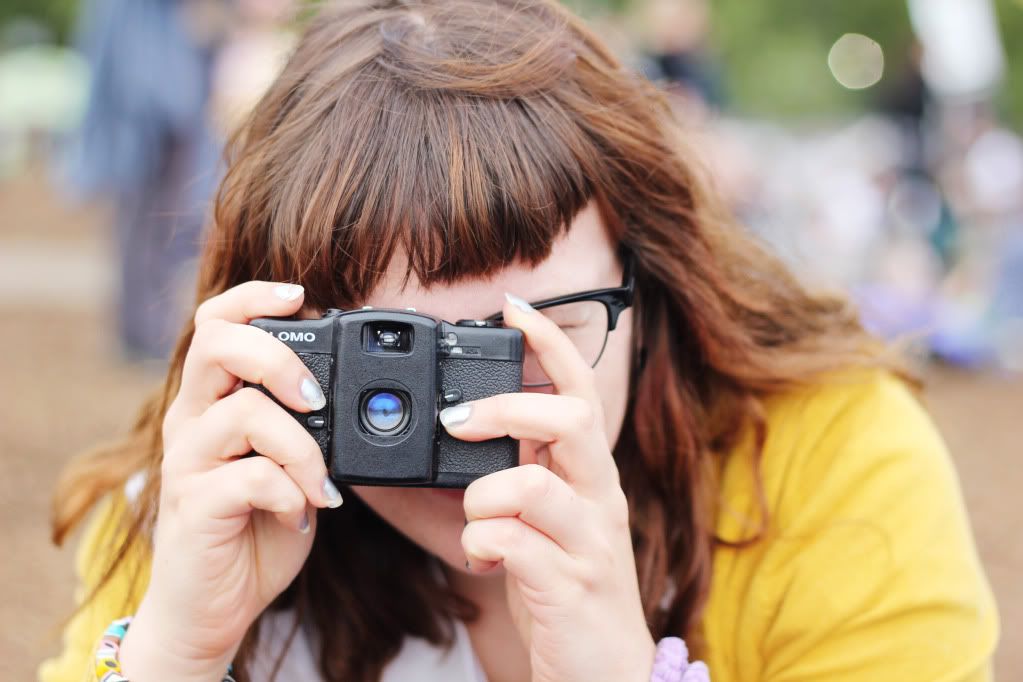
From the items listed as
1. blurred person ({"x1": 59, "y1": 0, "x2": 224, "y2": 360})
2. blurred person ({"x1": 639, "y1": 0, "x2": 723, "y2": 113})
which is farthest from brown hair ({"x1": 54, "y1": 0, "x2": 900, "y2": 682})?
blurred person ({"x1": 639, "y1": 0, "x2": 723, "y2": 113})

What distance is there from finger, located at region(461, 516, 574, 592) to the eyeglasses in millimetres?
257

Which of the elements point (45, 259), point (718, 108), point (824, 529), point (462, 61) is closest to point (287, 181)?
point (462, 61)

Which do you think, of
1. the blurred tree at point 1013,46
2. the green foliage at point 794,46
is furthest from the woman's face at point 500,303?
the blurred tree at point 1013,46

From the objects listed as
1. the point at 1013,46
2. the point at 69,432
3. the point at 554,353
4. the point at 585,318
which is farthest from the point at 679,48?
the point at 1013,46

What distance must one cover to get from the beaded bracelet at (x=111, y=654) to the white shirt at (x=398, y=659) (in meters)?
0.14

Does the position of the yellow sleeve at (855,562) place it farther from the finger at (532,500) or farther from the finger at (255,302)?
the finger at (255,302)

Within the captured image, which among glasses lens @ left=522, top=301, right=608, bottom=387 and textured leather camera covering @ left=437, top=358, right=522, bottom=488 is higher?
glasses lens @ left=522, top=301, right=608, bottom=387

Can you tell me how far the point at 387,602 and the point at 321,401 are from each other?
24.3 inches

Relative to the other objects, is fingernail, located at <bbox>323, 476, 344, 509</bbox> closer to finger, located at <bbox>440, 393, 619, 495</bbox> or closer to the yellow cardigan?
finger, located at <bbox>440, 393, 619, 495</bbox>

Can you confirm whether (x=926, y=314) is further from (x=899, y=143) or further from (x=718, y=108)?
(x=899, y=143)

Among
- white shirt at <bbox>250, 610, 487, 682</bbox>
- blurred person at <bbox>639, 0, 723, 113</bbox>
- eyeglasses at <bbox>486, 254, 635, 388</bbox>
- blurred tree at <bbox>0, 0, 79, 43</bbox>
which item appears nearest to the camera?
eyeglasses at <bbox>486, 254, 635, 388</bbox>

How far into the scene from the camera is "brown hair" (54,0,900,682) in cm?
150

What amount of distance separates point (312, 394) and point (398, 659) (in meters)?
0.65

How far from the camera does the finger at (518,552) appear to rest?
136 centimetres
